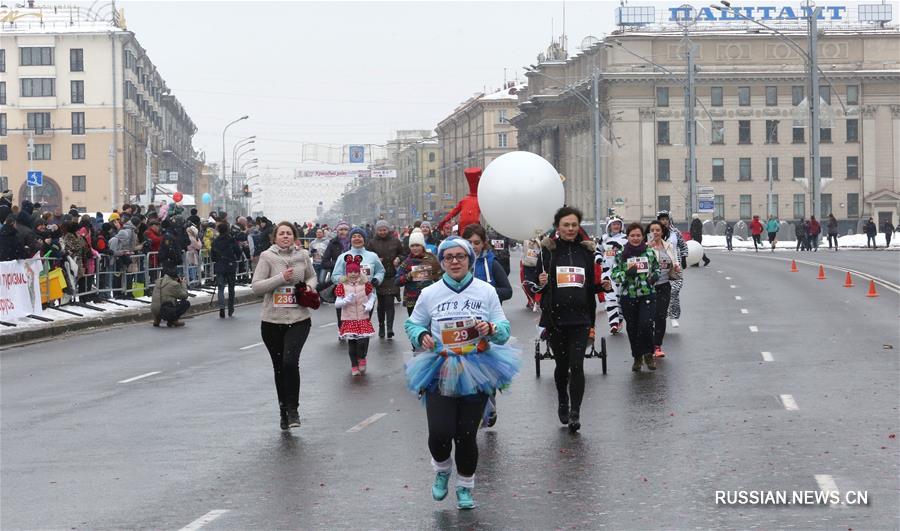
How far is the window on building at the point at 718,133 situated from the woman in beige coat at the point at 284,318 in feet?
329

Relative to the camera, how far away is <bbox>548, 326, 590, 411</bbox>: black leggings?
12102 mm

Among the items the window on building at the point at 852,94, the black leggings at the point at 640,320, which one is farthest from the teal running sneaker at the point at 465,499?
the window on building at the point at 852,94

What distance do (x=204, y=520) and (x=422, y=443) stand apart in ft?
10.6

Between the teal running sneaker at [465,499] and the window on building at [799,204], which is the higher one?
the window on building at [799,204]

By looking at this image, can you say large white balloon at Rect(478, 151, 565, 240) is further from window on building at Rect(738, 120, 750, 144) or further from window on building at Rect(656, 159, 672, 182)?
window on building at Rect(738, 120, 750, 144)

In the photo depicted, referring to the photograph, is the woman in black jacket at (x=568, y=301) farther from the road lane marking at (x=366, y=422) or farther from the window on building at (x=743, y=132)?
the window on building at (x=743, y=132)

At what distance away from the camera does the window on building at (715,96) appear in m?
111

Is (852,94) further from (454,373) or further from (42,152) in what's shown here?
(454,373)

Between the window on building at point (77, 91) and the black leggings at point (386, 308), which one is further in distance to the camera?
the window on building at point (77, 91)

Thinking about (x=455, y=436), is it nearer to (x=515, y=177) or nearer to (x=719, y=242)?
(x=515, y=177)

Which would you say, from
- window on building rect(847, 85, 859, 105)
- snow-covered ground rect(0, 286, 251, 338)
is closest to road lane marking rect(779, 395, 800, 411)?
snow-covered ground rect(0, 286, 251, 338)

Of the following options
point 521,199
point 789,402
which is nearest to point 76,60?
point 521,199

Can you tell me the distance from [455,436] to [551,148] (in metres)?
117

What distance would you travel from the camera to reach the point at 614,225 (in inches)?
859
